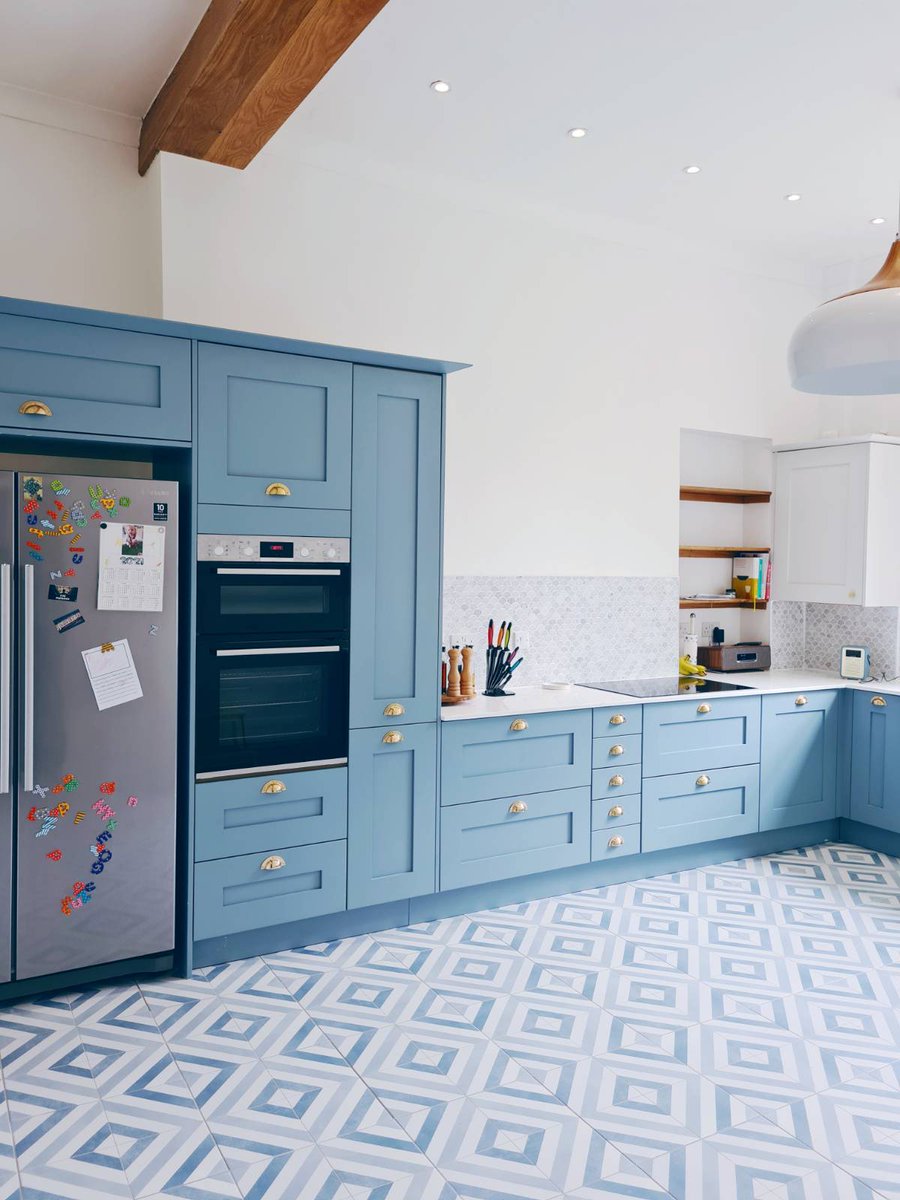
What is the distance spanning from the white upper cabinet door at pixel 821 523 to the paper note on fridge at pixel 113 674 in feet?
11.4

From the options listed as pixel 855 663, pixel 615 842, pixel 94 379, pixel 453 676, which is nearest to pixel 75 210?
pixel 94 379

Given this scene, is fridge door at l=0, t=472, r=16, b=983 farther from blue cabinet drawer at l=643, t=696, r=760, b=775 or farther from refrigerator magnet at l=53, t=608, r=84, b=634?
blue cabinet drawer at l=643, t=696, r=760, b=775

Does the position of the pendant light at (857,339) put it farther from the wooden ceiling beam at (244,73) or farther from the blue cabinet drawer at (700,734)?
the blue cabinet drawer at (700,734)

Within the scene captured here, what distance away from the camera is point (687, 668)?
4586mm

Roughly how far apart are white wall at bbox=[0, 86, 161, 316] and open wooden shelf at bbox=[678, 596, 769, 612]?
2.93 metres

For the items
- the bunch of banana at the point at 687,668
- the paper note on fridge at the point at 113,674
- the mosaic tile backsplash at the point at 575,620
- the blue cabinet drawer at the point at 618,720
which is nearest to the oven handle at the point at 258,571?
the paper note on fridge at the point at 113,674

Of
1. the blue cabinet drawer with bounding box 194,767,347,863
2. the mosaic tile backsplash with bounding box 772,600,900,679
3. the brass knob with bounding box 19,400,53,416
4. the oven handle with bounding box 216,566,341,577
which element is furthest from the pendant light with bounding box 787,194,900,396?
the mosaic tile backsplash with bounding box 772,600,900,679

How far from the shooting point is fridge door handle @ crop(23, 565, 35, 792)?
2641 millimetres

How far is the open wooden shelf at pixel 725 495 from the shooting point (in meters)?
4.77

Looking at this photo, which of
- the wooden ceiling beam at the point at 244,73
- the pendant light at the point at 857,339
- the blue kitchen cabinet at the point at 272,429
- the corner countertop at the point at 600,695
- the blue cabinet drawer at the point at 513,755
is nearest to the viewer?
the pendant light at the point at 857,339

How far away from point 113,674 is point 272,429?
95 centimetres

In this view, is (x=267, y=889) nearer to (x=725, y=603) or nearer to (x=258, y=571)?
(x=258, y=571)

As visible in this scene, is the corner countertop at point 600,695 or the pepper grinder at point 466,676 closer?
the corner countertop at point 600,695

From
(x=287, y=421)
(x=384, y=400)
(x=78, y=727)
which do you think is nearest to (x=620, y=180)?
(x=384, y=400)
